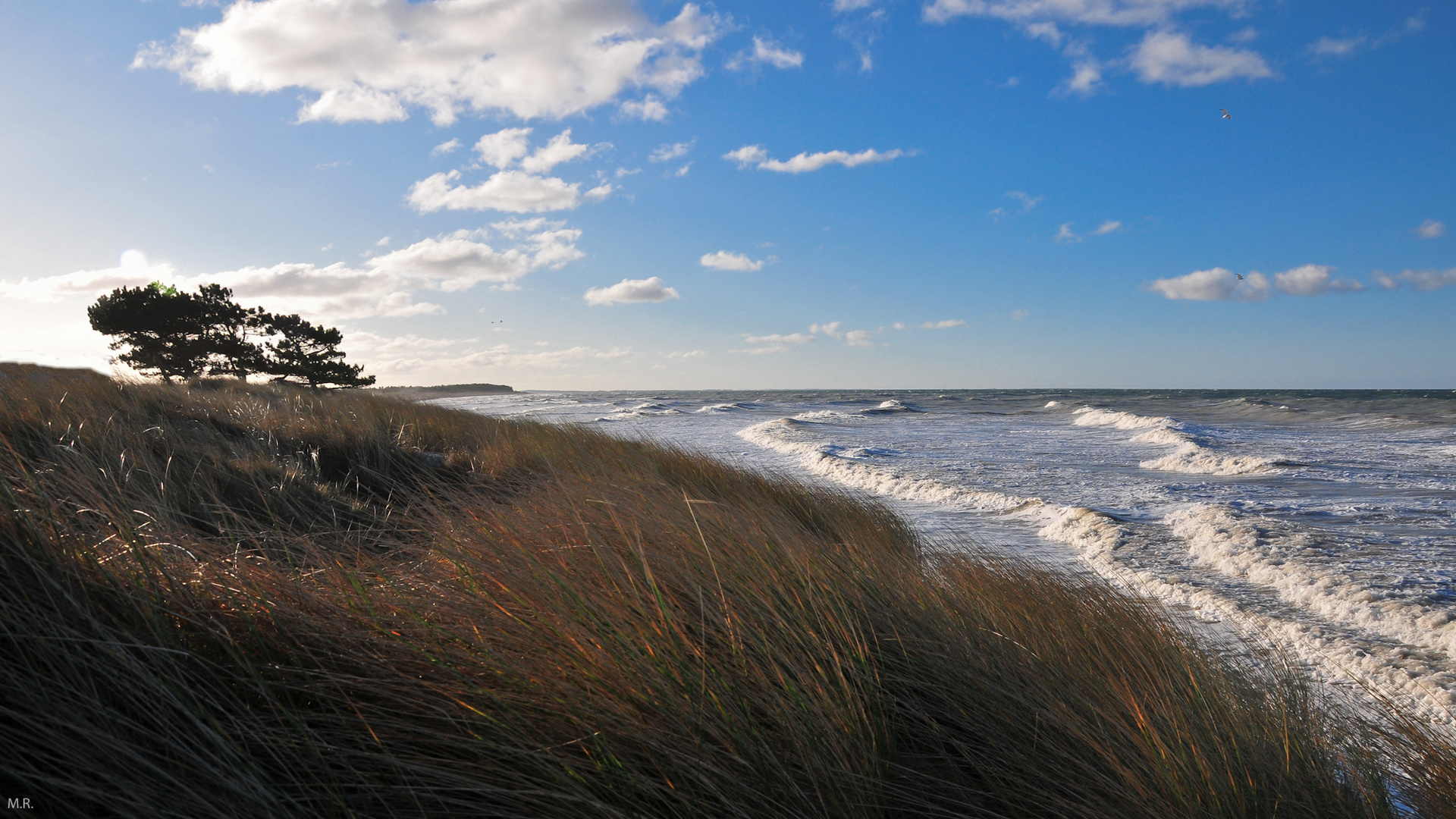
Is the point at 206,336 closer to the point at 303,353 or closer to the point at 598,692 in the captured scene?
the point at 303,353

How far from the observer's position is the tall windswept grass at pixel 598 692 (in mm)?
1442

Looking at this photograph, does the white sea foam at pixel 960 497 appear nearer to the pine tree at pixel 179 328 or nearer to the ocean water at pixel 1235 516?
the ocean water at pixel 1235 516

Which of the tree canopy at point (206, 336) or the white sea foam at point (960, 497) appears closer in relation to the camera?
the white sea foam at point (960, 497)

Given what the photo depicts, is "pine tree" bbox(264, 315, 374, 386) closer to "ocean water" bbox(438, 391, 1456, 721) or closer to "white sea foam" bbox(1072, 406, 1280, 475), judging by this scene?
"ocean water" bbox(438, 391, 1456, 721)

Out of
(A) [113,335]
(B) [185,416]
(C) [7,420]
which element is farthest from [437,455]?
(A) [113,335]

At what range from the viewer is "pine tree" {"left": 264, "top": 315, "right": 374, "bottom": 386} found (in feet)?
87.4

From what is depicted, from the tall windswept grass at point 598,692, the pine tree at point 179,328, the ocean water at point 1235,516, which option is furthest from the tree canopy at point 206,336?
the tall windswept grass at point 598,692

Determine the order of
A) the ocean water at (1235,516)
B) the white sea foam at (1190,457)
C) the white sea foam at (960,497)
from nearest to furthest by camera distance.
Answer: the ocean water at (1235,516) → the white sea foam at (960,497) → the white sea foam at (1190,457)

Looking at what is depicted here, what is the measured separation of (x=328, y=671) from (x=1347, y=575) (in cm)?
672

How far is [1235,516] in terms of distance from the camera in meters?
7.02

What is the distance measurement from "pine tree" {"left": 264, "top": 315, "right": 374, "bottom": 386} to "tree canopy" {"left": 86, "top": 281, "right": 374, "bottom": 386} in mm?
26

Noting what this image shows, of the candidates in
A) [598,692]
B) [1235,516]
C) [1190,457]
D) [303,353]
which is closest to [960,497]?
[1235,516]

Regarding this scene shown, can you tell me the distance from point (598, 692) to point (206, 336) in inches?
1227

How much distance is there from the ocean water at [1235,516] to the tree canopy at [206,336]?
18.5 meters
